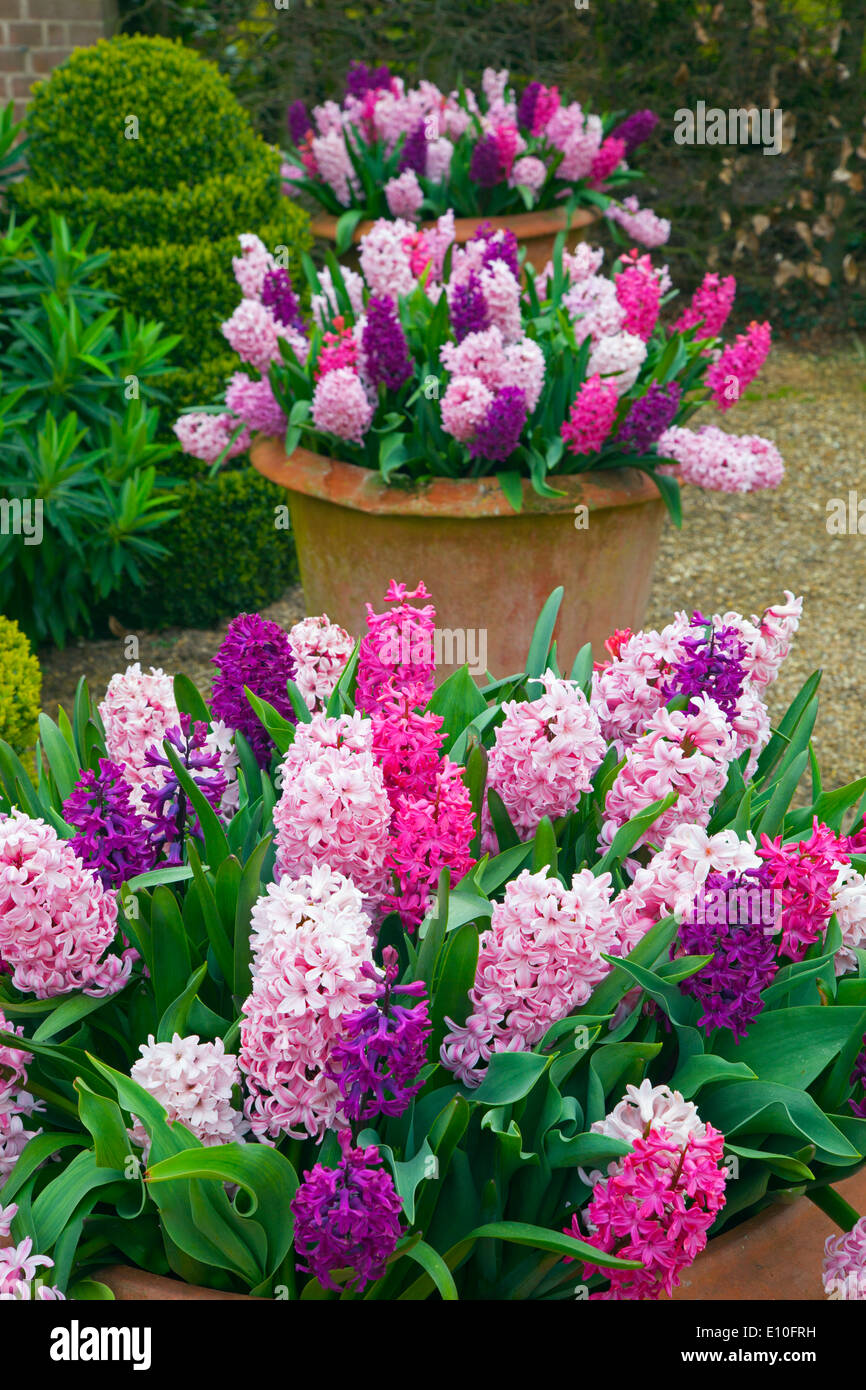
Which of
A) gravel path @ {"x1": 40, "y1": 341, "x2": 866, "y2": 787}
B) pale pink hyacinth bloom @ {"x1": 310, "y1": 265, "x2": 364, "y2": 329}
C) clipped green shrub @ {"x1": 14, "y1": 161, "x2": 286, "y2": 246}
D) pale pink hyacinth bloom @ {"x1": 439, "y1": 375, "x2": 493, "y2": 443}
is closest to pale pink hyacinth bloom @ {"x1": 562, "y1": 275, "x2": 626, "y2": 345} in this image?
pale pink hyacinth bloom @ {"x1": 439, "y1": 375, "x2": 493, "y2": 443}

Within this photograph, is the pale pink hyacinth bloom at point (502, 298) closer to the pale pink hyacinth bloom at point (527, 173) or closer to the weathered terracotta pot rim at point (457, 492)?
the weathered terracotta pot rim at point (457, 492)

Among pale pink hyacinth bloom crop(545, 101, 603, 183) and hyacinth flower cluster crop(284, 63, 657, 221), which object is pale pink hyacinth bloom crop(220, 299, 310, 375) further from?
pale pink hyacinth bloom crop(545, 101, 603, 183)

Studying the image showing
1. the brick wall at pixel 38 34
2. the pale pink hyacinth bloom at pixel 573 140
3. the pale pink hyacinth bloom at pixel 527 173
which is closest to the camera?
the pale pink hyacinth bloom at pixel 527 173

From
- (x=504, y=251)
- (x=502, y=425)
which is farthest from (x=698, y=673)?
(x=504, y=251)

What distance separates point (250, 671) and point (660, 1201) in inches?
34.6

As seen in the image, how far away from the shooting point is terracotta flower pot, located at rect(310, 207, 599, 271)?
16.8 feet

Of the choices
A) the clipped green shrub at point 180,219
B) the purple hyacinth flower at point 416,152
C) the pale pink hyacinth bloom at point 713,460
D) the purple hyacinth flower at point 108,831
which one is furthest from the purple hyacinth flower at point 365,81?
the purple hyacinth flower at point 108,831

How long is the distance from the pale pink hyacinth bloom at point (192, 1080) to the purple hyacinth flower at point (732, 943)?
0.48 m

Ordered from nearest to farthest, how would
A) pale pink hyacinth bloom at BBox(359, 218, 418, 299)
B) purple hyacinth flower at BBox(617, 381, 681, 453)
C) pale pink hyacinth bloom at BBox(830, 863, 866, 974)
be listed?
1. pale pink hyacinth bloom at BBox(830, 863, 866, 974)
2. purple hyacinth flower at BBox(617, 381, 681, 453)
3. pale pink hyacinth bloom at BBox(359, 218, 418, 299)

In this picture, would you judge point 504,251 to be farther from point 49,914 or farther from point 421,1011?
point 421,1011

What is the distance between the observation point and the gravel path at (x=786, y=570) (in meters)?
4.43

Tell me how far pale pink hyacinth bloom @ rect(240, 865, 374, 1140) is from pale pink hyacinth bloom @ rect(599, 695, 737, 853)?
0.43m

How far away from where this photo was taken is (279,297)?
12.0 ft
